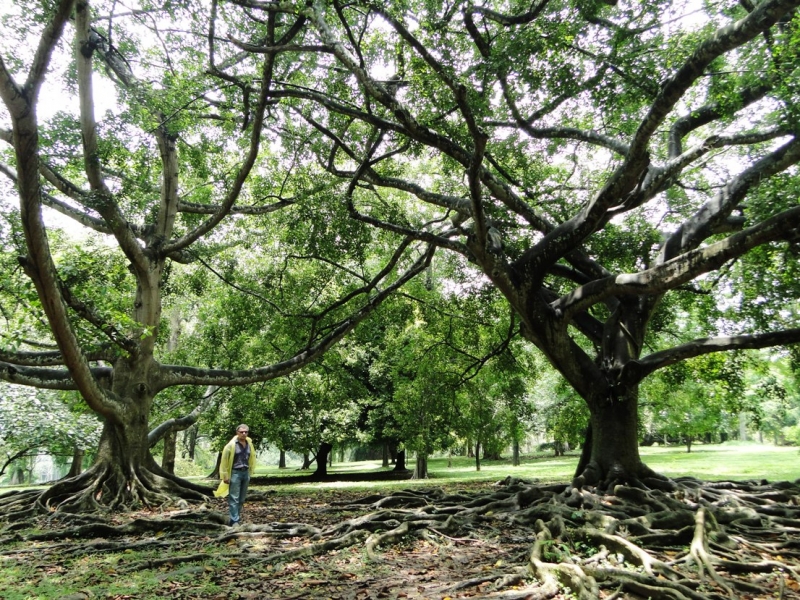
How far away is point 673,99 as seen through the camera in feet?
21.0

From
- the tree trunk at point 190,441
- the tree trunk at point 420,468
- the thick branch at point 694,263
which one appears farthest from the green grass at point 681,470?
the tree trunk at point 190,441

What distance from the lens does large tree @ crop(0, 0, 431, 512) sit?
747 cm

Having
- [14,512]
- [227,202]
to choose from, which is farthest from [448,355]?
[14,512]

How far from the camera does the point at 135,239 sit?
10.5 metres

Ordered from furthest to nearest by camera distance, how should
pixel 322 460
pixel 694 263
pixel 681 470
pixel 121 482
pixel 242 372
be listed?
pixel 322 460 < pixel 681 470 < pixel 242 372 < pixel 121 482 < pixel 694 263

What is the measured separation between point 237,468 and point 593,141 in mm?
8714

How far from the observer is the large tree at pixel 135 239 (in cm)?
747

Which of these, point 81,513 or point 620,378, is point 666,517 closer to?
point 620,378

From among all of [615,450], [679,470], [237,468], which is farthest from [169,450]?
[679,470]

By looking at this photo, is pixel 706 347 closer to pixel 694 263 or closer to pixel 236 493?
pixel 694 263

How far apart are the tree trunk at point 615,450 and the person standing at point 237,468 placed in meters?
5.40

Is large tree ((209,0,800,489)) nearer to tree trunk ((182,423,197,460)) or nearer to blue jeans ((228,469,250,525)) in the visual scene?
blue jeans ((228,469,250,525))

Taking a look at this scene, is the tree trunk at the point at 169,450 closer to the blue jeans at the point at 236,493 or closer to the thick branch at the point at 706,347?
the blue jeans at the point at 236,493

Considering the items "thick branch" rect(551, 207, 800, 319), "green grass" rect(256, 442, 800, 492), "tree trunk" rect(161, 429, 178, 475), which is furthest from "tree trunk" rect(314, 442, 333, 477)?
"thick branch" rect(551, 207, 800, 319)
